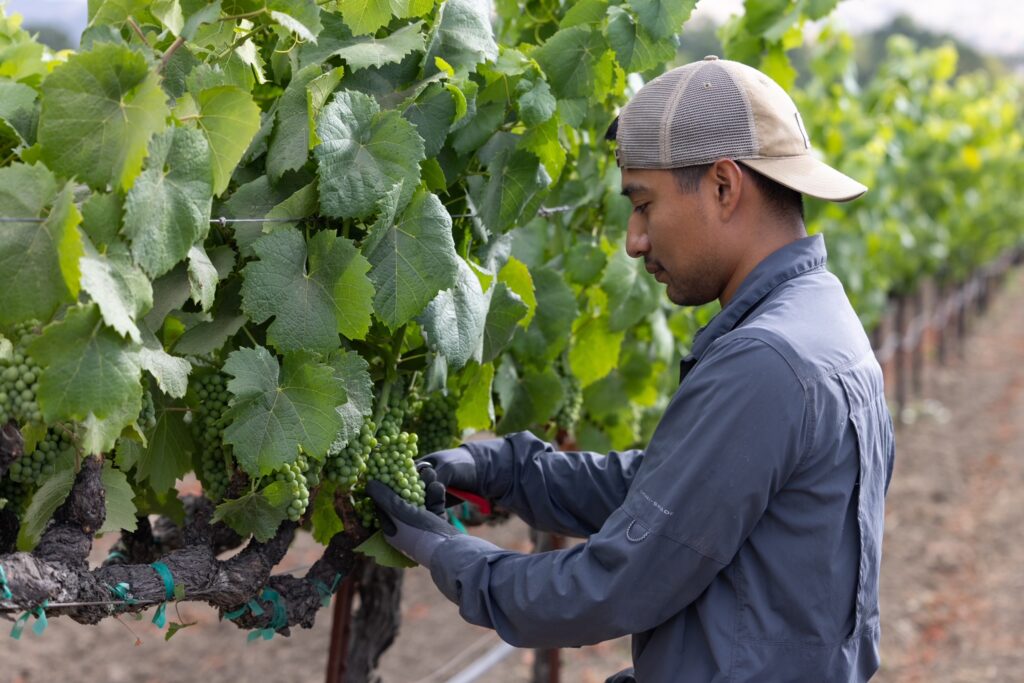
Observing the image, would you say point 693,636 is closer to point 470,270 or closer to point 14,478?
point 470,270

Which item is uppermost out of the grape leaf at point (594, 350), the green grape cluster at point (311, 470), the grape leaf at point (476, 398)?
the green grape cluster at point (311, 470)

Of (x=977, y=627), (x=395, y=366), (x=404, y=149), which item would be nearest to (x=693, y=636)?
(x=395, y=366)

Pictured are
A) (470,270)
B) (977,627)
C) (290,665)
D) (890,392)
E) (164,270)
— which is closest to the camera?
(164,270)

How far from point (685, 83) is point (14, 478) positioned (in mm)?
1390

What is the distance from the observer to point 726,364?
193 centimetres

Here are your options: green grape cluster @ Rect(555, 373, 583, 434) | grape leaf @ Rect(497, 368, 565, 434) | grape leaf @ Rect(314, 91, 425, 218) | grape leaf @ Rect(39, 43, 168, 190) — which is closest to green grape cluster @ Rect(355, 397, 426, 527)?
grape leaf @ Rect(314, 91, 425, 218)

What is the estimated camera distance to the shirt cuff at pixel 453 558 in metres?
2.17

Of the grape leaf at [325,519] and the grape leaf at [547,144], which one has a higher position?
the grape leaf at [547,144]

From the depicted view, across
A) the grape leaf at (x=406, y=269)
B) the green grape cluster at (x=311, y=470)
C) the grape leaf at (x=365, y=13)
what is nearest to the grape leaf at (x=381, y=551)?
the green grape cluster at (x=311, y=470)

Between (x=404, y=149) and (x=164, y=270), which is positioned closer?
(x=164, y=270)

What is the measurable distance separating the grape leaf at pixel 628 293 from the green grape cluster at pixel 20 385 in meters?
1.78

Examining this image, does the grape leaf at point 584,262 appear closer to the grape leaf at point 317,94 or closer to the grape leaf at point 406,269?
the grape leaf at point 406,269

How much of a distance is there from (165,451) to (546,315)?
112 centimetres

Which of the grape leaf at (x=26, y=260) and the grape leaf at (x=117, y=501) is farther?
the grape leaf at (x=117, y=501)
